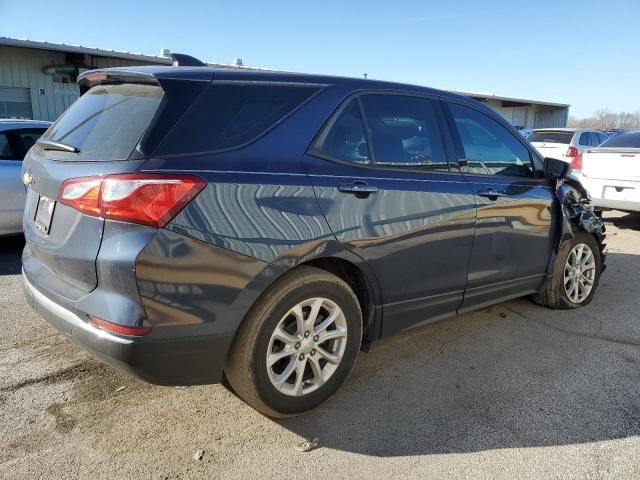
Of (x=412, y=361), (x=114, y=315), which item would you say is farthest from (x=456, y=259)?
(x=114, y=315)

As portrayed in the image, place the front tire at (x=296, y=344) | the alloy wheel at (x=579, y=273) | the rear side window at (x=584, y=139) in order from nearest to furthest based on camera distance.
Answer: the front tire at (x=296, y=344) < the alloy wheel at (x=579, y=273) < the rear side window at (x=584, y=139)

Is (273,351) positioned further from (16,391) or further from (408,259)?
(16,391)

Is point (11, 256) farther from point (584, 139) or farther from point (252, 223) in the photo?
point (584, 139)

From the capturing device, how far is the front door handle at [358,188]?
2.78m

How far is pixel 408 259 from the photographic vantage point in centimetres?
311

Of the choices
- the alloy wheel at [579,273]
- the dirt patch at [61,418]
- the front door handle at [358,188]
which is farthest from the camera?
the alloy wheel at [579,273]

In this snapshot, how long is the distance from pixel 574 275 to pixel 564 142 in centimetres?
879

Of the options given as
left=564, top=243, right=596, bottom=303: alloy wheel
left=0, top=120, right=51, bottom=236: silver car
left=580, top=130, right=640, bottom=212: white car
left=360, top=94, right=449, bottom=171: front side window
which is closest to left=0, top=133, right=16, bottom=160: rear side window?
left=0, top=120, right=51, bottom=236: silver car

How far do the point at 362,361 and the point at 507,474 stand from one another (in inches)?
50.1

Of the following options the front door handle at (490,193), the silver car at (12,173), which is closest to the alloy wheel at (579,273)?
the front door handle at (490,193)

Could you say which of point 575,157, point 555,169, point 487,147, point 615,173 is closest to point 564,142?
point 575,157

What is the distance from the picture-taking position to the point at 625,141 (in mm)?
8492

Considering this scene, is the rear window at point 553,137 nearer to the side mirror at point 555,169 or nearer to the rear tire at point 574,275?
the rear tire at point 574,275

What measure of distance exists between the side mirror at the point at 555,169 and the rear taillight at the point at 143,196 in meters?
3.08
